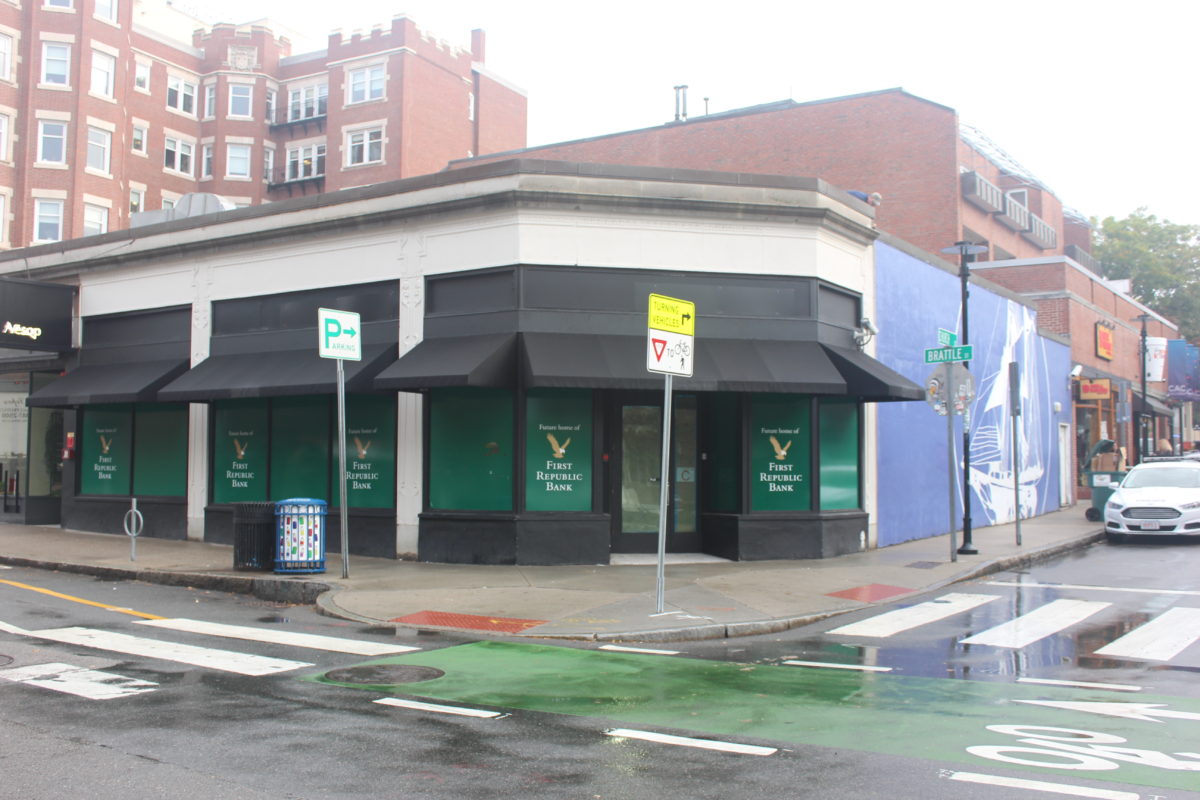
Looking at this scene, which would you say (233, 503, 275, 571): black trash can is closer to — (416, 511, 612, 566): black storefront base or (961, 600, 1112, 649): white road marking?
(416, 511, 612, 566): black storefront base

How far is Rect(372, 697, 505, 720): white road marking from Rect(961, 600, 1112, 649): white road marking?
507 cm

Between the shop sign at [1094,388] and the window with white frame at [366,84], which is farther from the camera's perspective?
the window with white frame at [366,84]

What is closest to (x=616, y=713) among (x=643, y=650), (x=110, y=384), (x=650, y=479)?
(x=643, y=650)

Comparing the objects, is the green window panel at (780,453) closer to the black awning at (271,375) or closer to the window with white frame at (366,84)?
the black awning at (271,375)

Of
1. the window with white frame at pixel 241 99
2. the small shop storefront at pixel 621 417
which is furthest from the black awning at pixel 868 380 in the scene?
the window with white frame at pixel 241 99

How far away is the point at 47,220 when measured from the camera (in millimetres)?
39281

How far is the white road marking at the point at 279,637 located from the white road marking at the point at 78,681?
5.57 ft

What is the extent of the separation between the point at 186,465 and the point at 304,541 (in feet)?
20.9

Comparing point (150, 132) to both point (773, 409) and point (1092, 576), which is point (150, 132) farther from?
point (1092, 576)

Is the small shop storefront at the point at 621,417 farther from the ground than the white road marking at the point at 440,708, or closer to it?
farther from the ground

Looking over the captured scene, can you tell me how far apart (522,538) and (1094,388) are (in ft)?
76.4

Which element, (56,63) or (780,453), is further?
(56,63)

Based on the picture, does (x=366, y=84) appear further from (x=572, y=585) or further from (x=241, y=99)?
(x=572, y=585)

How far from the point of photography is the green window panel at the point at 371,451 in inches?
607
